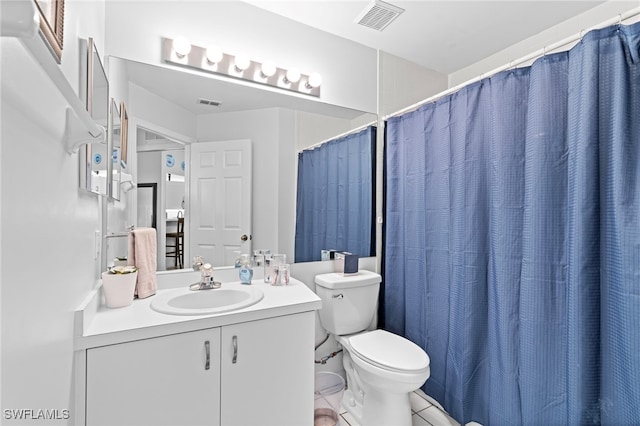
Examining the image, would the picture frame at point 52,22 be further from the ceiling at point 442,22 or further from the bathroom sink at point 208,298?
the ceiling at point 442,22

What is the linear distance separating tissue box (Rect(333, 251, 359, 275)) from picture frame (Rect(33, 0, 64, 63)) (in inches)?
67.4

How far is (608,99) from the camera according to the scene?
115cm

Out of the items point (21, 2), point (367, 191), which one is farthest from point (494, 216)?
point (21, 2)

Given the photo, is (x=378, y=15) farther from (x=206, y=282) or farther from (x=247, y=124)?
(x=206, y=282)

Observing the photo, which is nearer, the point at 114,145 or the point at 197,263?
the point at 114,145

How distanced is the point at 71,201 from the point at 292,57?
1571 mm

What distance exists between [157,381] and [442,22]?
8.26ft

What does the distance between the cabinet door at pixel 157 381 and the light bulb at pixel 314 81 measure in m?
1.58

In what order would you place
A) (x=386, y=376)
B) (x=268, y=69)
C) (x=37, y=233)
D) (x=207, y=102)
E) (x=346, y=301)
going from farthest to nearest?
(x=346, y=301)
(x=268, y=69)
(x=207, y=102)
(x=386, y=376)
(x=37, y=233)

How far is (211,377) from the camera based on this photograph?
1201mm

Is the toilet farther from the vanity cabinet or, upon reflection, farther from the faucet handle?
the faucet handle

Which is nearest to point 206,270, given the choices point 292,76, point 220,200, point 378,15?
point 220,200

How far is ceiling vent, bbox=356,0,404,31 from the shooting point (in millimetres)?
1842

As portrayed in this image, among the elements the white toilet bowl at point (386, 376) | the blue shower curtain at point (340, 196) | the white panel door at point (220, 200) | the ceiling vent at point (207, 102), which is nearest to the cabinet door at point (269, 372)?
the white toilet bowl at point (386, 376)
